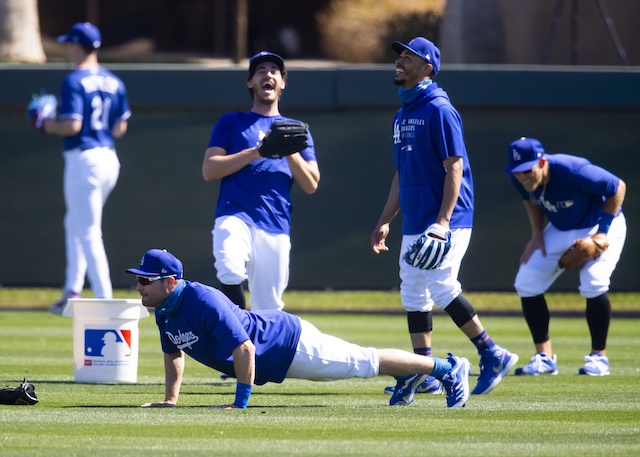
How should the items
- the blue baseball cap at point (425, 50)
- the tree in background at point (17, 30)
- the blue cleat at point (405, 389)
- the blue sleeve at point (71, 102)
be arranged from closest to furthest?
the blue cleat at point (405, 389), the blue baseball cap at point (425, 50), the blue sleeve at point (71, 102), the tree in background at point (17, 30)

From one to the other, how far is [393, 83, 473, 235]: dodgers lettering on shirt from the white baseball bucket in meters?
1.94

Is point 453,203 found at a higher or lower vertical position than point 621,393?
higher

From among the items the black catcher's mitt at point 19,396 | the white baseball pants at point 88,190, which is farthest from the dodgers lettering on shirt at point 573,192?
the white baseball pants at point 88,190

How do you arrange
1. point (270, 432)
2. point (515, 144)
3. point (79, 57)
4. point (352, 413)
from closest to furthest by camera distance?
point (270, 432)
point (352, 413)
point (515, 144)
point (79, 57)

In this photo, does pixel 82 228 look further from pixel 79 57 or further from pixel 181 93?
pixel 181 93

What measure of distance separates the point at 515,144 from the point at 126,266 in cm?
811

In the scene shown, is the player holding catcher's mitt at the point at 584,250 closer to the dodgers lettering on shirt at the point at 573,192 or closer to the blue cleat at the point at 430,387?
the dodgers lettering on shirt at the point at 573,192

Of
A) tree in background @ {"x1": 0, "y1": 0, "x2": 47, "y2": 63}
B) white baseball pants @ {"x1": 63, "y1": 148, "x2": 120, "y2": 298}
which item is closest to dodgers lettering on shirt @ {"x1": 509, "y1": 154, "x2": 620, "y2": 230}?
white baseball pants @ {"x1": 63, "y1": 148, "x2": 120, "y2": 298}

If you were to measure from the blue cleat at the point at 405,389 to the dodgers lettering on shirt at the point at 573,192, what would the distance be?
256 cm

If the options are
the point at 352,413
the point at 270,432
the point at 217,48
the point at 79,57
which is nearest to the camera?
the point at 270,432

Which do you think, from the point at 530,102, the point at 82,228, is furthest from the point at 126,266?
the point at 530,102

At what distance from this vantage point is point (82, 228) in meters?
12.2

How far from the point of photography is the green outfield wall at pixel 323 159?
16.3m

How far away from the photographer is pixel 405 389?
291 inches
